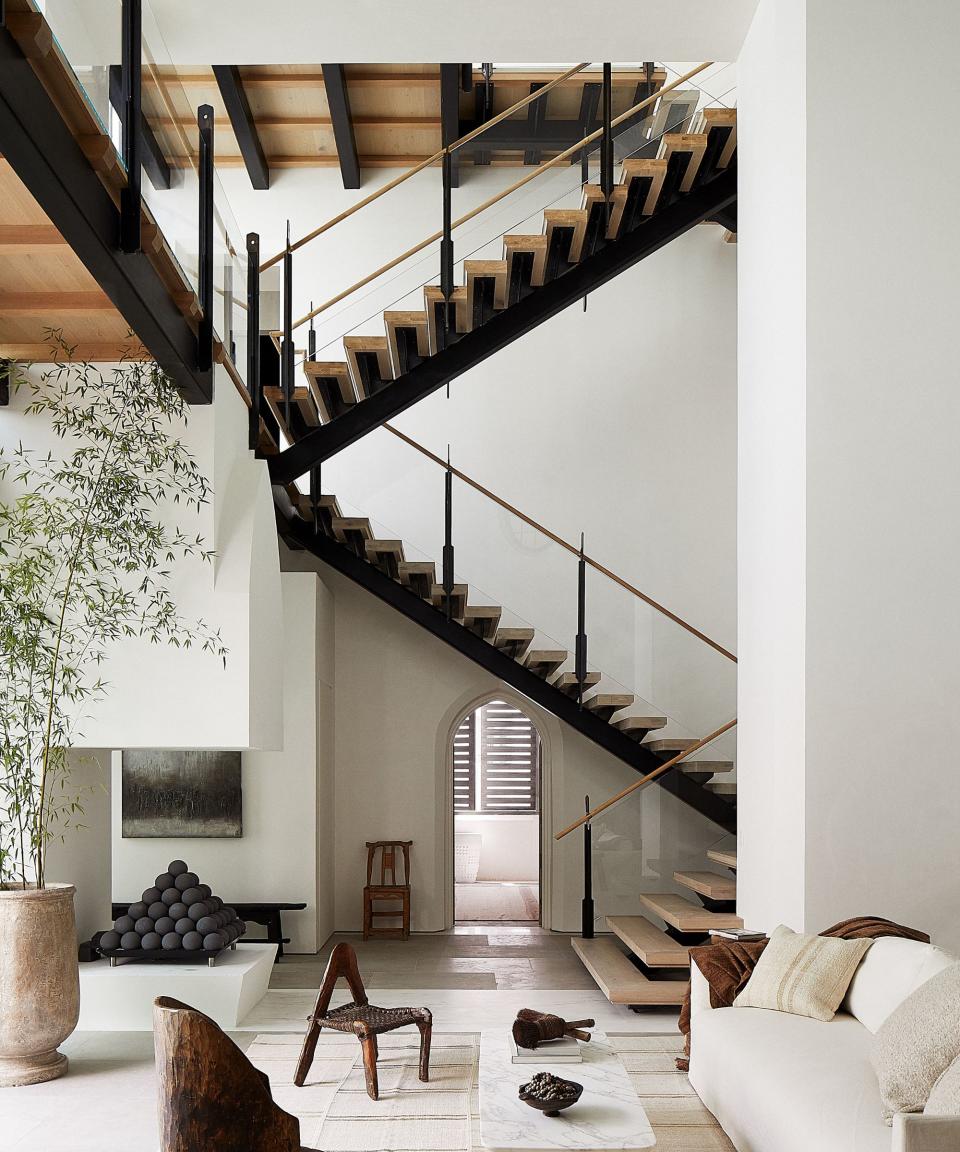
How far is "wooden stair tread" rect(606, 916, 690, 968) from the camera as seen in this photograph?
650 centimetres

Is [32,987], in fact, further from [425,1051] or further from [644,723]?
[644,723]

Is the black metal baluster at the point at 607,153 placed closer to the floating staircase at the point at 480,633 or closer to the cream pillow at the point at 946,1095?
the floating staircase at the point at 480,633

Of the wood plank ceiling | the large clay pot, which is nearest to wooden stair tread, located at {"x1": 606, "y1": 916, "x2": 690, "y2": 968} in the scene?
the large clay pot

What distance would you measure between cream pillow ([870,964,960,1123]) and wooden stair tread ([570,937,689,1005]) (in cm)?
291

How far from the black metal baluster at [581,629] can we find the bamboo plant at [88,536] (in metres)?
3.35

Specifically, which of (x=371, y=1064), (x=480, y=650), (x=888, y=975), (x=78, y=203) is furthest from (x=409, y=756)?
(x=78, y=203)

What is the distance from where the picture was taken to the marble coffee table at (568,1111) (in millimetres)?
3436

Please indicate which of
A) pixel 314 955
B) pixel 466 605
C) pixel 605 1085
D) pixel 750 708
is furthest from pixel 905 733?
pixel 314 955

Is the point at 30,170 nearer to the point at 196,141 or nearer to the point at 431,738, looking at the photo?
the point at 196,141

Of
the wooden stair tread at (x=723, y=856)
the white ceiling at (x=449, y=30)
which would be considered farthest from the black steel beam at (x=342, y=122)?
the wooden stair tread at (x=723, y=856)

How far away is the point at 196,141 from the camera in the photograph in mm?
5535

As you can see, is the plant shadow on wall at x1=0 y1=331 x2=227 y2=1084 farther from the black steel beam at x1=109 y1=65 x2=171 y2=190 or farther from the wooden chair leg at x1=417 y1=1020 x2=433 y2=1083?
the wooden chair leg at x1=417 y1=1020 x2=433 y2=1083

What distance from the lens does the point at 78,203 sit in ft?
13.0

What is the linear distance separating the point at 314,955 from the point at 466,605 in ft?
9.13
